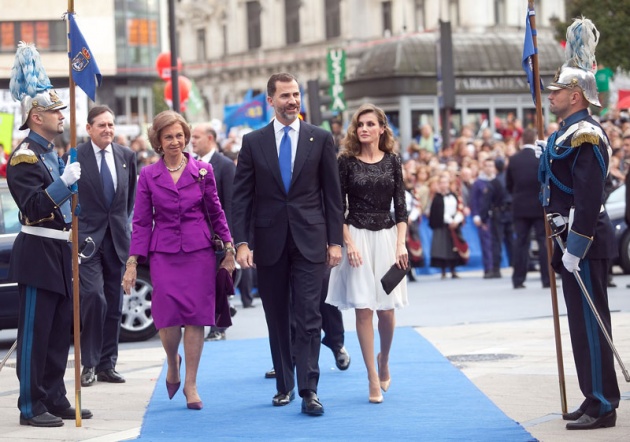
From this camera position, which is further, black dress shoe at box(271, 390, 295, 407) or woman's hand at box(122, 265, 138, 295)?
black dress shoe at box(271, 390, 295, 407)

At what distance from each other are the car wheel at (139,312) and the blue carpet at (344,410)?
234 cm

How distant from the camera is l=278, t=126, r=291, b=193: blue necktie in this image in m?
9.55

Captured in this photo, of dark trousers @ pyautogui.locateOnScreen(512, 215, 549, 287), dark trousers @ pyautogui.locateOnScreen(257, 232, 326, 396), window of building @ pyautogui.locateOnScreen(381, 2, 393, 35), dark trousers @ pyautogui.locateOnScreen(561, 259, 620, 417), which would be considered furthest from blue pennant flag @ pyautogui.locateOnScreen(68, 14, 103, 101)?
window of building @ pyautogui.locateOnScreen(381, 2, 393, 35)

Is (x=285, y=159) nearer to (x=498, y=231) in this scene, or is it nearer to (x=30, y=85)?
(x=30, y=85)

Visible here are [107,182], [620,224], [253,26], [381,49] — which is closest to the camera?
[107,182]

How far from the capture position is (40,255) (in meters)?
9.13

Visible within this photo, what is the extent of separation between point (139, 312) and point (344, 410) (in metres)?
5.44

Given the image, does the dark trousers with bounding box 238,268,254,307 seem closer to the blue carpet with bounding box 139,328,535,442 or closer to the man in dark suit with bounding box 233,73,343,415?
the blue carpet with bounding box 139,328,535,442

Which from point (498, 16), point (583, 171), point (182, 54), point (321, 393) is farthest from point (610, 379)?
point (182, 54)

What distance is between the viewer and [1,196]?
13688 mm

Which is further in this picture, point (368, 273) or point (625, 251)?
point (625, 251)

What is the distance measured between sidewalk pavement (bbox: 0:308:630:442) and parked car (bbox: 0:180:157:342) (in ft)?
1.26

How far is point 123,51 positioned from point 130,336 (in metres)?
74.8

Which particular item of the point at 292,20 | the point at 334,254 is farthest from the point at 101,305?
the point at 292,20
